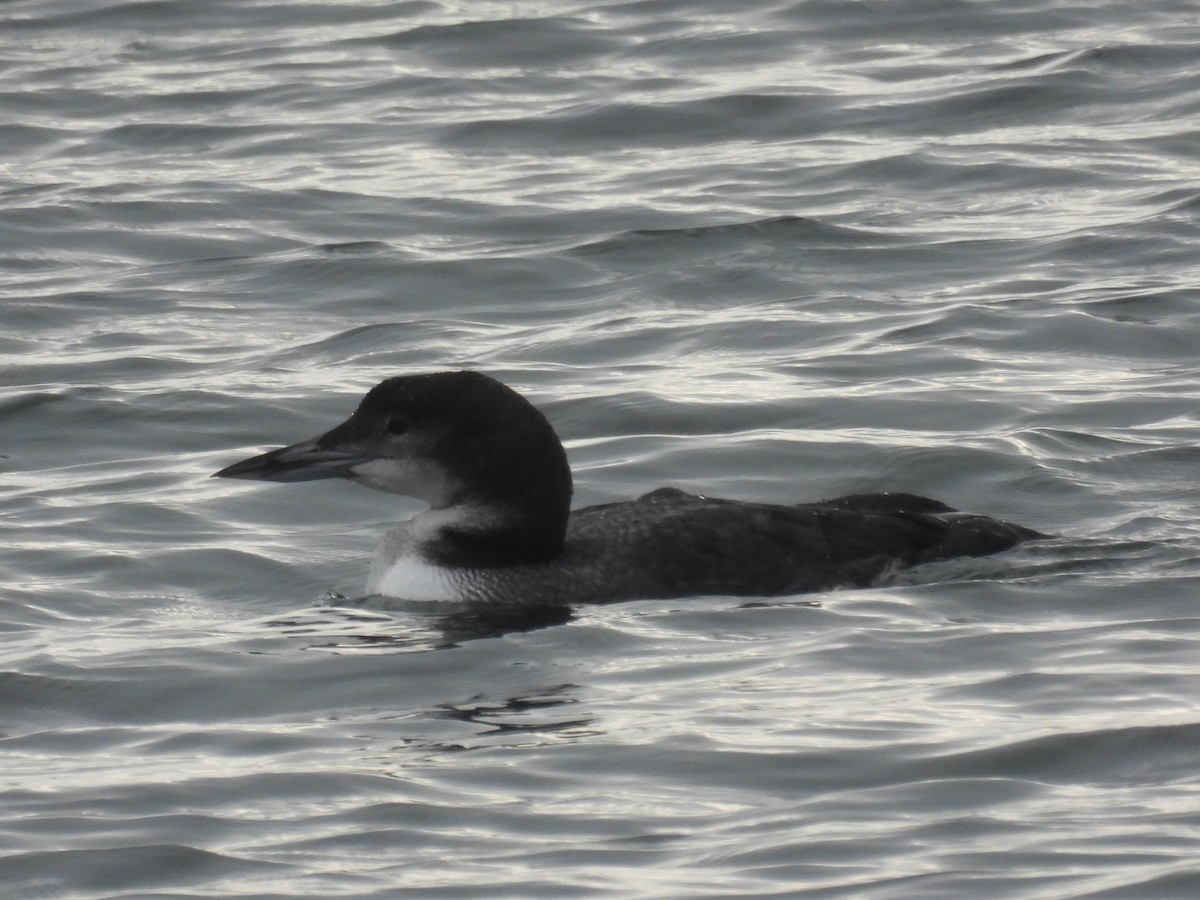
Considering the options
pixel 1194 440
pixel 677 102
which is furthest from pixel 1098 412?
pixel 677 102

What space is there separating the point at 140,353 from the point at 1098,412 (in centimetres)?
386

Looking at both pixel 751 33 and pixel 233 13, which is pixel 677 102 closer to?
pixel 751 33

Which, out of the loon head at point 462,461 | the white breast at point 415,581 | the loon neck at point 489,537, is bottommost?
the white breast at point 415,581

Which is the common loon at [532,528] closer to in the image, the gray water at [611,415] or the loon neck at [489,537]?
the loon neck at [489,537]

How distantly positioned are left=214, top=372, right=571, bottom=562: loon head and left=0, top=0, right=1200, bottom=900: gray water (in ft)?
1.12

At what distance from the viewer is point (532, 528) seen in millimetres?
7137

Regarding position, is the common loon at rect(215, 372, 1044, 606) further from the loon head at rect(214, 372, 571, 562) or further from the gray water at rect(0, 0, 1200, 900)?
the gray water at rect(0, 0, 1200, 900)

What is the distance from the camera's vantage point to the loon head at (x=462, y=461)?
7145 millimetres

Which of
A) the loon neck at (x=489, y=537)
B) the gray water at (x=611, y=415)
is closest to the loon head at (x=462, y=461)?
the loon neck at (x=489, y=537)

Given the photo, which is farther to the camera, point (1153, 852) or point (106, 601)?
point (106, 601)

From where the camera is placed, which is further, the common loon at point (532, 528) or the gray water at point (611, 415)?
the common loon at point (532, 528)

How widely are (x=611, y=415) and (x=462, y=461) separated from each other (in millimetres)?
2058

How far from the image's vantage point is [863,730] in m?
5.58

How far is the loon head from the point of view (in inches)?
281
